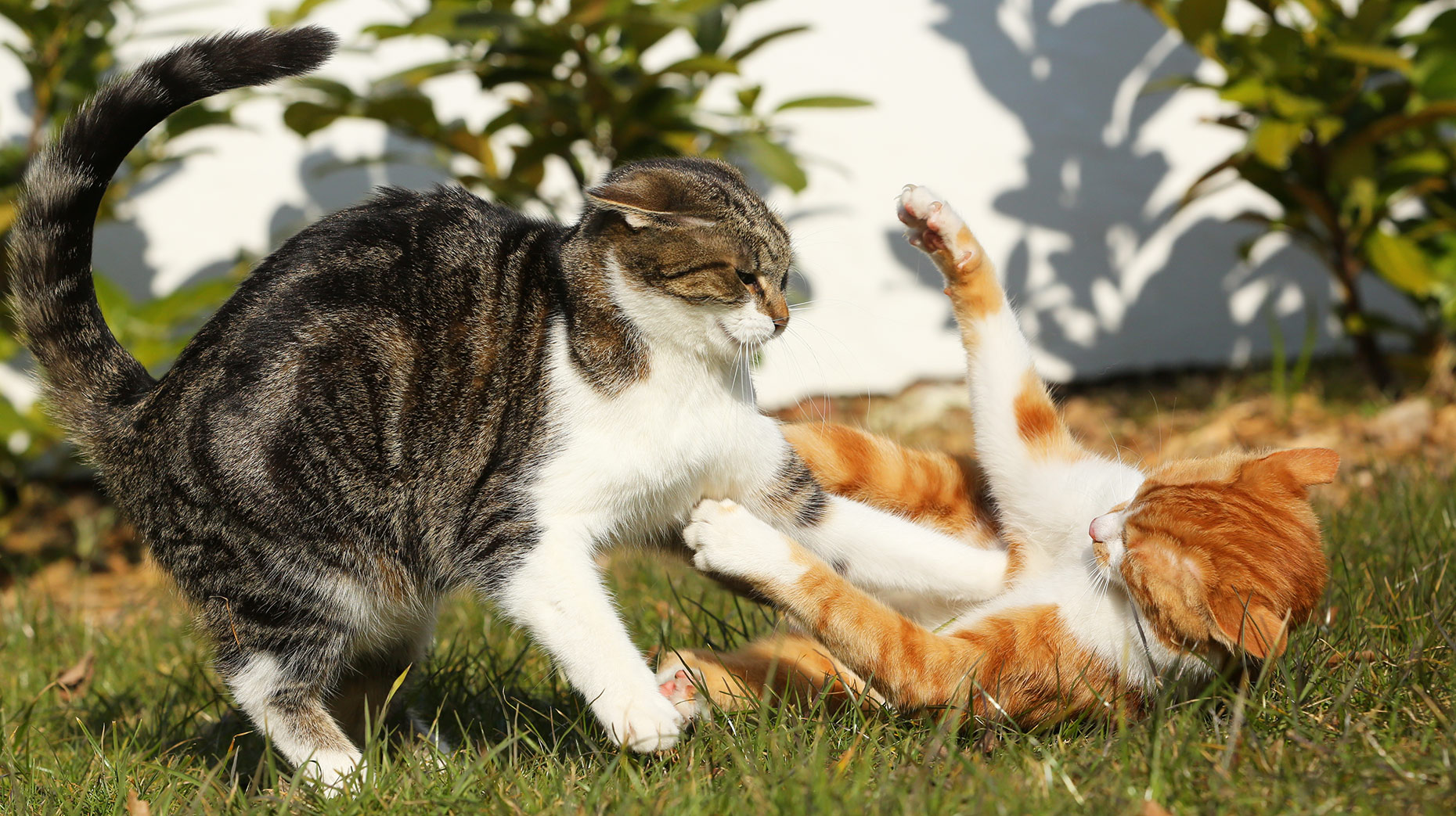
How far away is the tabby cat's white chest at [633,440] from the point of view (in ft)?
6.19

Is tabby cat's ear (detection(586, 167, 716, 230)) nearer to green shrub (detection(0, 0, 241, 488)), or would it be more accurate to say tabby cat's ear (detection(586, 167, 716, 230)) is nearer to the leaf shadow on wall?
green shrub (detection(0, 0, 241, 488))

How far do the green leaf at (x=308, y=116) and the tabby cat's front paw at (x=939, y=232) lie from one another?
2.12 meters

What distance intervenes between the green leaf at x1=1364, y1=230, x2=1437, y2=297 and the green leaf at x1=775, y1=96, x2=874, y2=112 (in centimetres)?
204

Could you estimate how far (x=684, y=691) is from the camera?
1.96 meters

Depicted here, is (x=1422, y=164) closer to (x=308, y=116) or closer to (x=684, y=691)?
(x=684, y=691)

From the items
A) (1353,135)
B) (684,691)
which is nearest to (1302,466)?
(684,691)

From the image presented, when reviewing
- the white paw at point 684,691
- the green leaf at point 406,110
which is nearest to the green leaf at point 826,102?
the green leaf at point 406,110

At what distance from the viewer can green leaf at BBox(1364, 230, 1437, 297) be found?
407 cm

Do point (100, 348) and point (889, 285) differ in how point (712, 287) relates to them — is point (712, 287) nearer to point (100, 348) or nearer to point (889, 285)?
point (100, 348)

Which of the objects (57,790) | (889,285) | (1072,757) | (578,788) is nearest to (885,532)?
(1072,757)

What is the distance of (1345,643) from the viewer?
2.04 meters

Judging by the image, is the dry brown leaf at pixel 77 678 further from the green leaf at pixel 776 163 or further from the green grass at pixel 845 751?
the green leaf at pixel 776 163

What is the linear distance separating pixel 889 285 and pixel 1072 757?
3515 millimetres

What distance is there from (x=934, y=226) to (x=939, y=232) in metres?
0.02
